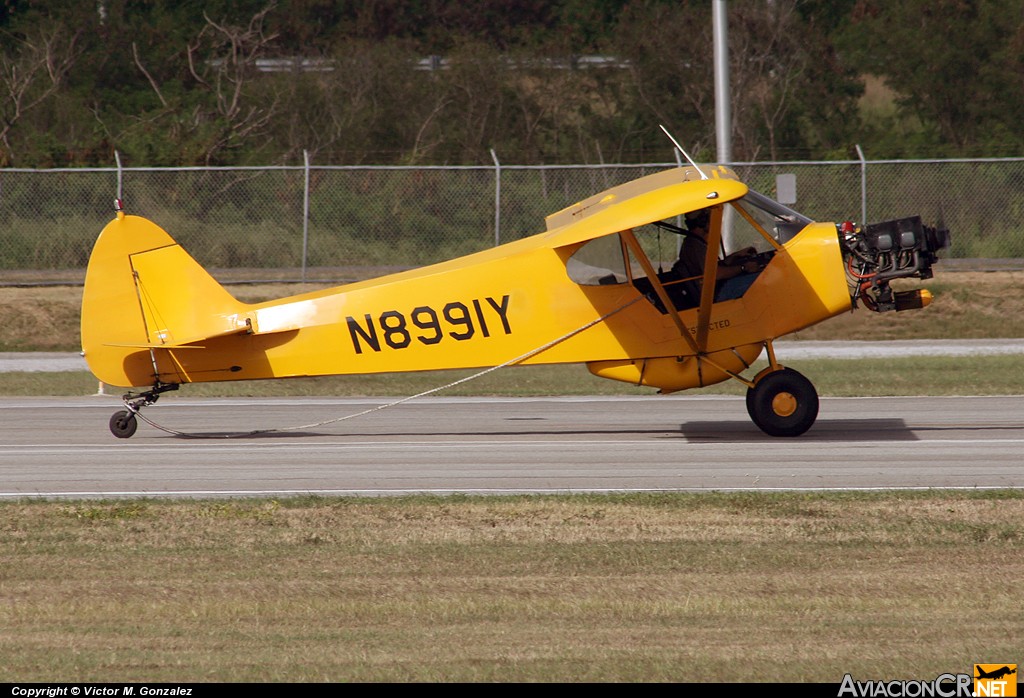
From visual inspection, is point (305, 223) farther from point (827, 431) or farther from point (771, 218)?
point (827, 431)

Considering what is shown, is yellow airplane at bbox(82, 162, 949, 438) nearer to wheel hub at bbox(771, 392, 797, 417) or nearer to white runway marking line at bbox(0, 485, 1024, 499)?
wheel hub at bbox(771, 392, 797, 417)

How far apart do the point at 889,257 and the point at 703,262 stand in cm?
172

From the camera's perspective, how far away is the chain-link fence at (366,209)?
25.7 meters

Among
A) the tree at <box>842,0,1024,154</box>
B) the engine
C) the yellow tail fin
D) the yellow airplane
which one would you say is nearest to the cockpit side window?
the yellow airplane

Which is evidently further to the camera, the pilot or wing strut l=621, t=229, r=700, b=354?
the pilot

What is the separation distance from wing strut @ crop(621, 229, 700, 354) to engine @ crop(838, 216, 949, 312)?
1.41 m

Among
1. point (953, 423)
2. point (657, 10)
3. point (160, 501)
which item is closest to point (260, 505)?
point (160, 501)

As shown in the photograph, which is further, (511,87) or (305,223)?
(511,87)

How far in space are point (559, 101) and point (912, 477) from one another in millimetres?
25502

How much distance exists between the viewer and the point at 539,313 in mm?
12586

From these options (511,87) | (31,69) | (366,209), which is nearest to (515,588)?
(366,209)

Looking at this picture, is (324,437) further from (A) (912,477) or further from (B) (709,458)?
(A) (912,477)

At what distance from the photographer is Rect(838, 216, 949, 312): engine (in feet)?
39.9

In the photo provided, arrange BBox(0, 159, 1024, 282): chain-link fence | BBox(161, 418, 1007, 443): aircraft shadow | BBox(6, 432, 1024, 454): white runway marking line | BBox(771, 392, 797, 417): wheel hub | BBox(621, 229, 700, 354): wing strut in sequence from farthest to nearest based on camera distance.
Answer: BBox(0, 159, 1024, 282): chain-link fence
BBox(161, 418, 1007, 443): aircraft shadow
BBox(771, 392, 797, 417): wheel hub
BBox(6, 432, 1024, 454): white runway marking line
BBox(621, 229, 700, 354): wing strut
